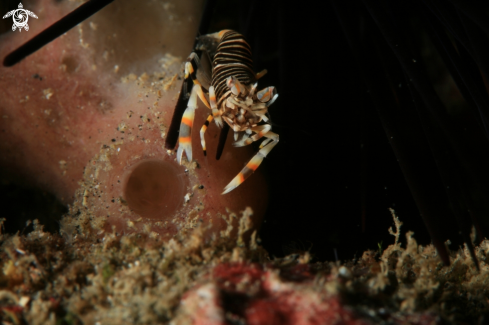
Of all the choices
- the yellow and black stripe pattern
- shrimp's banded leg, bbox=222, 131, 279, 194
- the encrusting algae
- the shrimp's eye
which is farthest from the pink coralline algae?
the yellow and black stripe pattern

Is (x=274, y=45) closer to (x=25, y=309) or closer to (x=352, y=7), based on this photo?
(x=352, y=7)

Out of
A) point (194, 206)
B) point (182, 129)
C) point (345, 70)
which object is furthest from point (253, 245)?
point (345, 70)

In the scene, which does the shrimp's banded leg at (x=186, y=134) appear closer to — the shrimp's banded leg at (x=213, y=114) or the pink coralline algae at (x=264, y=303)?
the shrimp's banded leg at (x=213, y=114)

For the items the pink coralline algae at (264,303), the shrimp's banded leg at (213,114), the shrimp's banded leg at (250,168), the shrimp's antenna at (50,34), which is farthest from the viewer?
the shrimp's banded leg at (213,114)

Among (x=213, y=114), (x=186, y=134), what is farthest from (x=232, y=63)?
(x=186, y=134)

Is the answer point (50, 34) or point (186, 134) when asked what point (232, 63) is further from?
point (50, 34)

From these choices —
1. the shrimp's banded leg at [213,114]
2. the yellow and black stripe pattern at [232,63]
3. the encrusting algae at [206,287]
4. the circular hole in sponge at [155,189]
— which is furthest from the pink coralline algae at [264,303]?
the yellow and black stripe pattern at [232,63]
